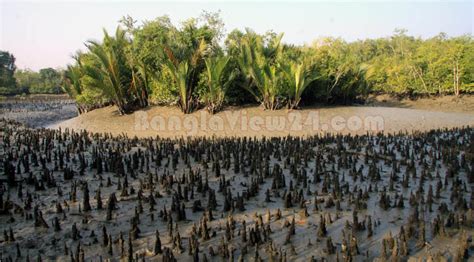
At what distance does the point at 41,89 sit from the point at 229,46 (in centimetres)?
4519

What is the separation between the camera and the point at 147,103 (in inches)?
714

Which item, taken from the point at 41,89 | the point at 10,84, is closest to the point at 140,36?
the point at 10,84

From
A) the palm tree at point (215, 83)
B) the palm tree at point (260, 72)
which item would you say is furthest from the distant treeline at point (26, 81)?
the palm tree at point (260, 72)

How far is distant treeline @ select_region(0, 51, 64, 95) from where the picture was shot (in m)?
43.0

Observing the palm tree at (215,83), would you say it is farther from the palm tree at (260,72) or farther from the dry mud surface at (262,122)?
the palm tree at (260,72)

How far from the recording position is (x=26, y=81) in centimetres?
5400

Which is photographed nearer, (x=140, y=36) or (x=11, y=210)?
(x=11, y=210)

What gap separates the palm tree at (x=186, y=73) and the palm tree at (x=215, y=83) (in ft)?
2.24

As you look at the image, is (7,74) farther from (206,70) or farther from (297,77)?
(297,77)

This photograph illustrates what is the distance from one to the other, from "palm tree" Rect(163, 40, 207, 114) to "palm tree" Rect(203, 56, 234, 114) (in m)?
0.68

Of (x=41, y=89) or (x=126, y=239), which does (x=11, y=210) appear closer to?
(x=126, y=239)

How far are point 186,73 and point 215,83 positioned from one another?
1267 millimetres

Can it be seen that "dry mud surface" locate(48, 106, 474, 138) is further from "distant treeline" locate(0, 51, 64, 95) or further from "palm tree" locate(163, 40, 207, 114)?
"distant treeline" locate(0, 51, 64, 95)

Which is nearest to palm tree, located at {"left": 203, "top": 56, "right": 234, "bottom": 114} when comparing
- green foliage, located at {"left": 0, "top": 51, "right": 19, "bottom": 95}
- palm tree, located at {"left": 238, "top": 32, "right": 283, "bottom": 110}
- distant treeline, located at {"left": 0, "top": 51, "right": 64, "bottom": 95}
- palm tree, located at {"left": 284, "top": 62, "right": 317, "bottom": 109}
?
palm tree, located at {"left": 238, "top": 32, "right": 283, "bottom": 110}
